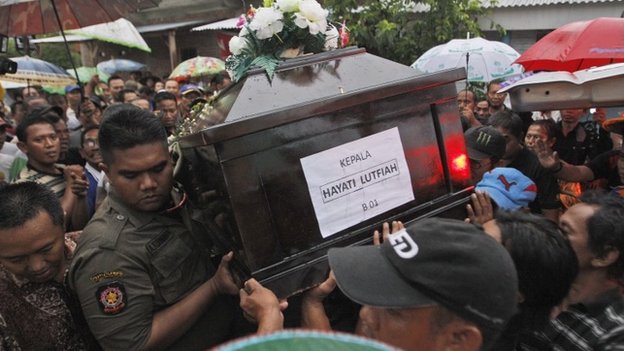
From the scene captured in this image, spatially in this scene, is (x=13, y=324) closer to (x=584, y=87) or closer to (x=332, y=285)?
(x=332, y=285)

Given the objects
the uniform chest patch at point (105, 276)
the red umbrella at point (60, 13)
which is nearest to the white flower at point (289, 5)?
the uniform chest patch at point (105, 276)

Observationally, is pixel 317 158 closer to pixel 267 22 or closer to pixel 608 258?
pixel 267 22

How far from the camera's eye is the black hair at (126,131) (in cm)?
180

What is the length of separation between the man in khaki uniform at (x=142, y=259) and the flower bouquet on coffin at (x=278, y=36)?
Result: 18.4 inches

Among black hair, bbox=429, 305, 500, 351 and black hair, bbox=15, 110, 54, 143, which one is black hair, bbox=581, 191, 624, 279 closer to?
black hair, bbox=429, 305, 500, 351

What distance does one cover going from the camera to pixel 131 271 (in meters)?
1.69

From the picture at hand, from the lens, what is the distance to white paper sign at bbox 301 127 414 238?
1.72m

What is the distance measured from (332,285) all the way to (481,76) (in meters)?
5.43

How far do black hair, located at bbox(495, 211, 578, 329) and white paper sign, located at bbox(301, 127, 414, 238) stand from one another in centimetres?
43

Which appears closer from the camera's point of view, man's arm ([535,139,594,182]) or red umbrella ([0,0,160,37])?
man's arm ([535,139,594,182])

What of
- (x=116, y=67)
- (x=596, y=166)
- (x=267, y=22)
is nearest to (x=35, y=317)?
(x=267, y=22)

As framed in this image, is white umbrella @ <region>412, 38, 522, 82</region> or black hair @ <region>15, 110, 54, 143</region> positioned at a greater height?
black hair @ <region>15, 110, 54, 143</region>

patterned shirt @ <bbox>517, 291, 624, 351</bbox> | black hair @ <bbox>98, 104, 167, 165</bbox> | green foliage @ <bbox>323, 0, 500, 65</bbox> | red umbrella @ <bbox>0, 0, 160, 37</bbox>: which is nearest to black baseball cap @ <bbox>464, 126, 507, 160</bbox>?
patterned shirt @ <bbox>517, 291, 624, 351</bbox>

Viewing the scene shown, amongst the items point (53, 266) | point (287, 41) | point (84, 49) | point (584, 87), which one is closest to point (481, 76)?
point (584, 87)
